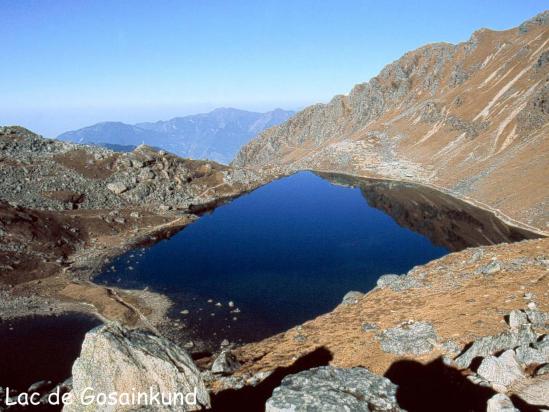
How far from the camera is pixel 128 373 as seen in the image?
16.3 m

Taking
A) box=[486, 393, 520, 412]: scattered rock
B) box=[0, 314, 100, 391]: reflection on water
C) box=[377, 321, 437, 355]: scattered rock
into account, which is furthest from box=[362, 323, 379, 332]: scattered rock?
box=[0, 314, 100, 391]: reflection on water

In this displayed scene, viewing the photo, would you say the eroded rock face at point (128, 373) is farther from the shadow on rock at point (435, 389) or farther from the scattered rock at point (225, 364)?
the shadow on rock at point (435, 389)

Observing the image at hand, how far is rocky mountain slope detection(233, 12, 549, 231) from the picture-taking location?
94906 mm

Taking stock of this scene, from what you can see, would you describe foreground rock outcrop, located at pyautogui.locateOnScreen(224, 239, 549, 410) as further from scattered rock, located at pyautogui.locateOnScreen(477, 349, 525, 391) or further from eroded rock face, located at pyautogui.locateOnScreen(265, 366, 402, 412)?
eroded rock face, located at pyautogui.locateOnScreen(265, 366, 402, 412)

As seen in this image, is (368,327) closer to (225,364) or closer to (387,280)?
(225,364)

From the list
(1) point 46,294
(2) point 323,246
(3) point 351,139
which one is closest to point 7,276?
(1) point 46,294

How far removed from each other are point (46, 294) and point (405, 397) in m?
49.6

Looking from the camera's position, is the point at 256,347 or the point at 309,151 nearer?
the point at 256,347

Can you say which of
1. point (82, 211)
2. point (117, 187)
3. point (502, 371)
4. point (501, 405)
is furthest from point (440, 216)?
point (501, 405)

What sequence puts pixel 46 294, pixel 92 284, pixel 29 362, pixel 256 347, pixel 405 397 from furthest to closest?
pixel 92 284 < pixel 46 294 < pixel 29 362 < pixel 256 347 < pixel 405 397

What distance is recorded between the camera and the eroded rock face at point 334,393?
43.3ft

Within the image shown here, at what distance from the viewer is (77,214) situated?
80125 mm

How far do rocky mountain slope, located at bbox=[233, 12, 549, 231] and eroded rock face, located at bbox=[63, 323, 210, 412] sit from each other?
76645 mm

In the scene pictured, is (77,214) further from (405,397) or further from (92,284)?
(405,397)
